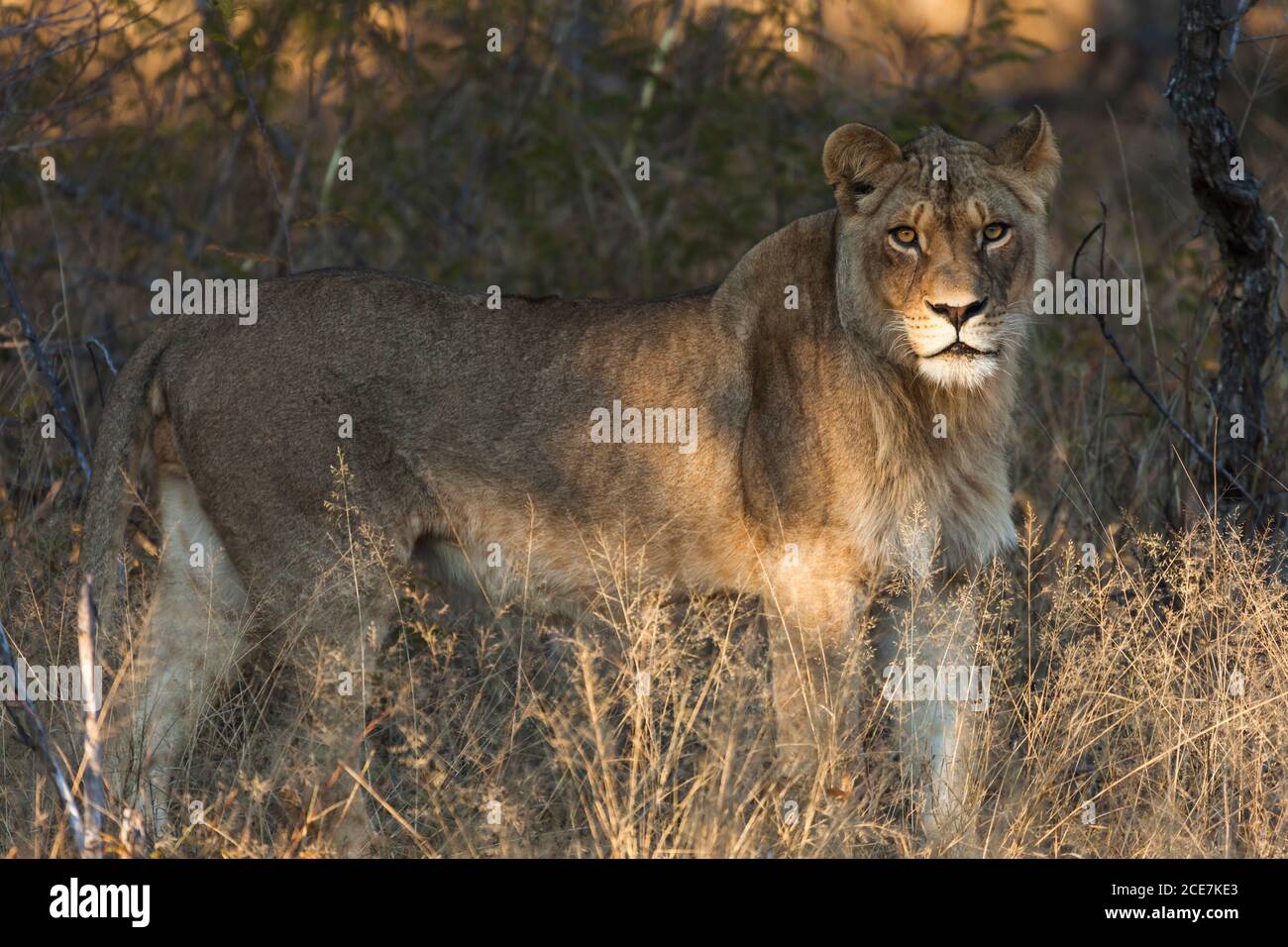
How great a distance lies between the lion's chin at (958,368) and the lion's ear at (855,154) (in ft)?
2.10

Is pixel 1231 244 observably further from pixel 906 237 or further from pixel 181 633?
pixel 181 633

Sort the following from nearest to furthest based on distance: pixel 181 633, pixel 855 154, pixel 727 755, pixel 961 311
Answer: pixel 727 755 < pixel 961 311 < pixel 855 154 < pixel 181 633

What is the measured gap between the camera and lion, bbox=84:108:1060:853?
16.2 feet

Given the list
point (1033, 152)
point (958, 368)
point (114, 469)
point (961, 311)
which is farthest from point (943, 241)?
point (114, 469)

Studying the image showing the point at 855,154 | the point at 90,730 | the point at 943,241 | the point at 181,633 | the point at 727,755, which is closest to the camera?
the point at 90,730

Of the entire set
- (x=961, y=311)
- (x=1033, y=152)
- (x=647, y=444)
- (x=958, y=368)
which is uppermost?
(x=1033, y=152)

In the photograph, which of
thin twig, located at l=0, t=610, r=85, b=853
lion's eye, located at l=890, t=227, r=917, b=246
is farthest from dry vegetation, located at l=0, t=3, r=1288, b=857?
lion's eye, located at l=890, t=227, r=917, b=246

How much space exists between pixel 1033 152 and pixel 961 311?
684 millimetres

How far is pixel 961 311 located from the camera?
4.74 metres

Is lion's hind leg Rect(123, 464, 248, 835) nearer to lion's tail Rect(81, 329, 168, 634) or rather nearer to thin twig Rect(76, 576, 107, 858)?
lion's tail Rect(81, 329, 168, 634)

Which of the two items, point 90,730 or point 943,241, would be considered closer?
point 90,730

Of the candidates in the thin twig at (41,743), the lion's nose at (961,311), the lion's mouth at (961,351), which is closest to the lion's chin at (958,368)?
the lion's mouth at (961,351)

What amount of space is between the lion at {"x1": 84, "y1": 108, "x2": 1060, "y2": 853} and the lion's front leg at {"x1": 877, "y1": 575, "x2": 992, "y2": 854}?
0.01 m

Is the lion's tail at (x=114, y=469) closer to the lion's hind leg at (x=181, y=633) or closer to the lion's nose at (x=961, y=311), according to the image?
the lion's hind leg at (x=181, y=633)
